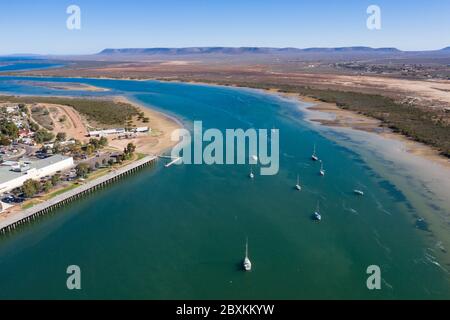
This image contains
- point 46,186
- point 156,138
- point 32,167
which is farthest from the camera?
point 156,138

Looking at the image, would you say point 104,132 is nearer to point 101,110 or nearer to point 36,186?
point 101,110

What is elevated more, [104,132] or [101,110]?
[101,110]

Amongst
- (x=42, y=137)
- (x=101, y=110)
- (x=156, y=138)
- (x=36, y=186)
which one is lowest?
(x=36, y=186)

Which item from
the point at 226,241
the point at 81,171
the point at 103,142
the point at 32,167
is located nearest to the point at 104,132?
the point at 103,142

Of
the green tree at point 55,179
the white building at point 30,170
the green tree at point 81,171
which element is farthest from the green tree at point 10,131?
the green tree at point 55,179

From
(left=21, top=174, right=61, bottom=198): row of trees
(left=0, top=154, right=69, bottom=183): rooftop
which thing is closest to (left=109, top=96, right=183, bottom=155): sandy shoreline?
(left=0, top=154, right=69, bottom=183): rooftop

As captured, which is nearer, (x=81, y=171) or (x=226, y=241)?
(x=226, y=241)

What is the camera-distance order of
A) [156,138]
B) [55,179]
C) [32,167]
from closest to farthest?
[55,179], [32,167], [156,138]
